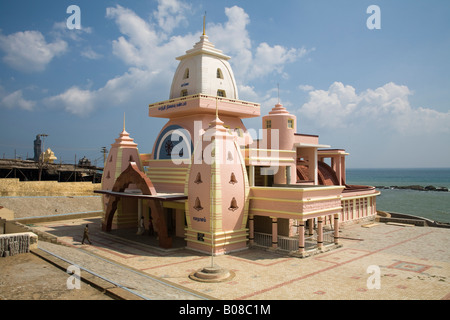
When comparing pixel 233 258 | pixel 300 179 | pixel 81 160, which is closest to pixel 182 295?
pixel 233 258

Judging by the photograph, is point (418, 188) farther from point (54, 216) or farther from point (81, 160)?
point (54, 216)

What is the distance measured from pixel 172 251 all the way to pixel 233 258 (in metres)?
3.84

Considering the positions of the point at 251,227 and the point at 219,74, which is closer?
the point at 251,227

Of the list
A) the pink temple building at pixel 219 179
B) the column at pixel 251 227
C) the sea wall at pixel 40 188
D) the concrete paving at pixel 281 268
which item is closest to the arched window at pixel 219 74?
the pink temple building at pixel 219 179

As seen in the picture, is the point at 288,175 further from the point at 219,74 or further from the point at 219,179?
the point at 219,74

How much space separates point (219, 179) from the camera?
20.8 meters

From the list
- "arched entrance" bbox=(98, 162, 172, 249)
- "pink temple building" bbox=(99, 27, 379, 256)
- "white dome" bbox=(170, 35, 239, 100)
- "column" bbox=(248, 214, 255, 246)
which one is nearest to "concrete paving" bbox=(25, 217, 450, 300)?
"column" bbox=(248, 214, 255, 246)

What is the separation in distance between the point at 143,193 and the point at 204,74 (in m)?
10.2

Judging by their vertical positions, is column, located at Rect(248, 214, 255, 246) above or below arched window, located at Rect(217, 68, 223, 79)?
below

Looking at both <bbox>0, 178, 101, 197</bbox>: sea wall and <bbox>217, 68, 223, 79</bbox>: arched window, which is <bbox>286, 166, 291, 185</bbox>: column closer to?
<bbox>217, 68, 223, 79</bbox>: arched window

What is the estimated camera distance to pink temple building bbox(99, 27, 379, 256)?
2100 cm

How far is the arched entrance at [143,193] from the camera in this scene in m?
21.8

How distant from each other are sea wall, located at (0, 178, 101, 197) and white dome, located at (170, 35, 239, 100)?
2109 cm

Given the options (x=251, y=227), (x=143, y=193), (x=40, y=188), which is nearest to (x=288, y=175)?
(x=251, y=227)
